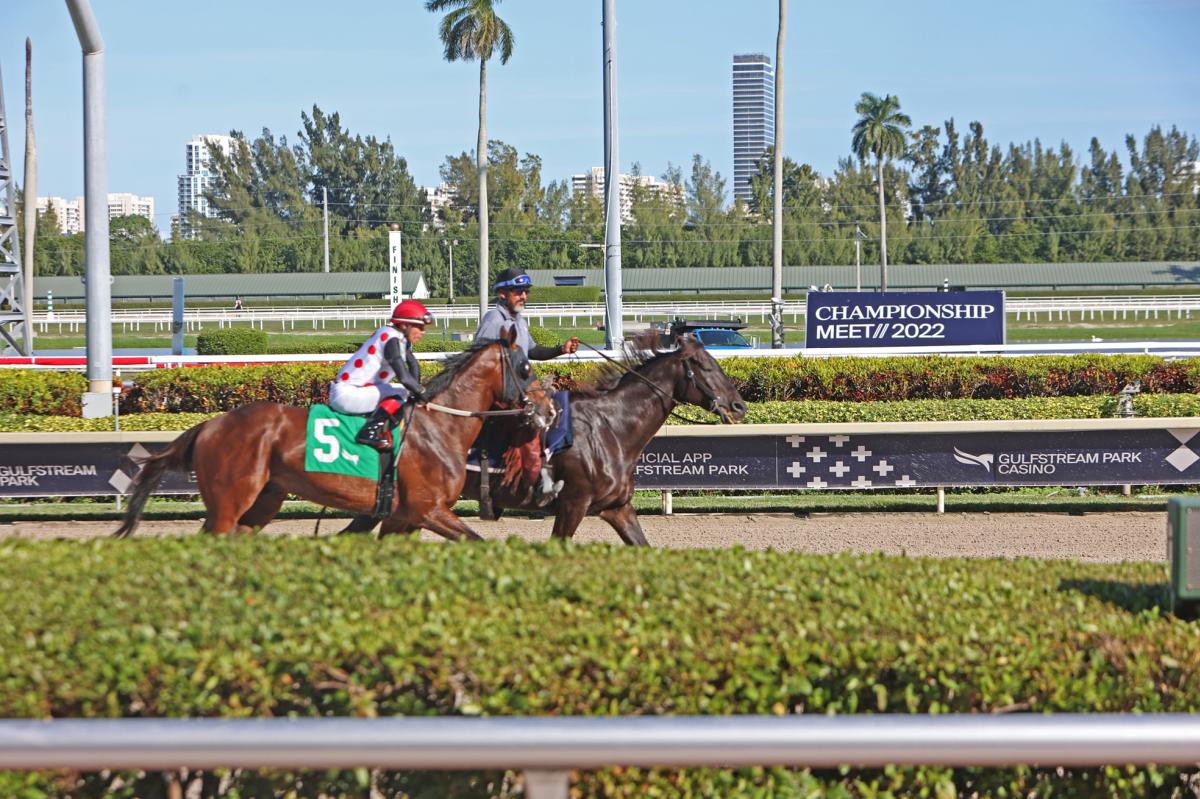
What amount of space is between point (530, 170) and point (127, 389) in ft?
280

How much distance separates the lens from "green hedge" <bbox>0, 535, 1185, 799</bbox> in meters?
3.16

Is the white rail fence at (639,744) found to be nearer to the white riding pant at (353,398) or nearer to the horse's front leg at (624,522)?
the white riding pant at (353,398)

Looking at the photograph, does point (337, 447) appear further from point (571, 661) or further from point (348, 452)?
point (571, 661)

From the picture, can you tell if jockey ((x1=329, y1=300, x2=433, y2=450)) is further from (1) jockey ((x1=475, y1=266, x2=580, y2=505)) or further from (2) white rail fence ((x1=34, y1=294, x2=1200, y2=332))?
(2) white rail fence ((x1=34, y1=294, x2=1200, y2=332))

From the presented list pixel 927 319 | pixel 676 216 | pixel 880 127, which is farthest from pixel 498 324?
pixel 676 216

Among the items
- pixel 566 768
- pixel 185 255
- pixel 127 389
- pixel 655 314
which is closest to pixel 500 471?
pixel 566 768

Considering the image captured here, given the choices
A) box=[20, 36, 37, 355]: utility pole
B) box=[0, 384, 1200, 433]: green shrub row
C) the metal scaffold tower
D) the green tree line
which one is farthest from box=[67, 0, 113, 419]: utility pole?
the green tree line

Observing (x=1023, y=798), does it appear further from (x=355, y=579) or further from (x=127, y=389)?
(x=127, y=389)

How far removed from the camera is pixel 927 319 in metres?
17.0

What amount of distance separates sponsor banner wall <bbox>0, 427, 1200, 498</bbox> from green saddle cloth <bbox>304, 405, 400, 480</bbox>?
5211 mm

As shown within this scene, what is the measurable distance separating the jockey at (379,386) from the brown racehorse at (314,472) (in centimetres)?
14

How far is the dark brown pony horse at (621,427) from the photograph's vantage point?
810 cm

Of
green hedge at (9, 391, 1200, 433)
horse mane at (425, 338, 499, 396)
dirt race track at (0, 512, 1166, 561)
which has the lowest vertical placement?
dirt race track at (0, 512, 1166, 561)

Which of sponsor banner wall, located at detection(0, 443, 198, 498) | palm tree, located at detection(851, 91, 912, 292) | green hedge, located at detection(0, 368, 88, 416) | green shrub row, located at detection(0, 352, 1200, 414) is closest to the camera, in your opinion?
sponsor banner wall, located at detection(0, 443, 198, 498)
